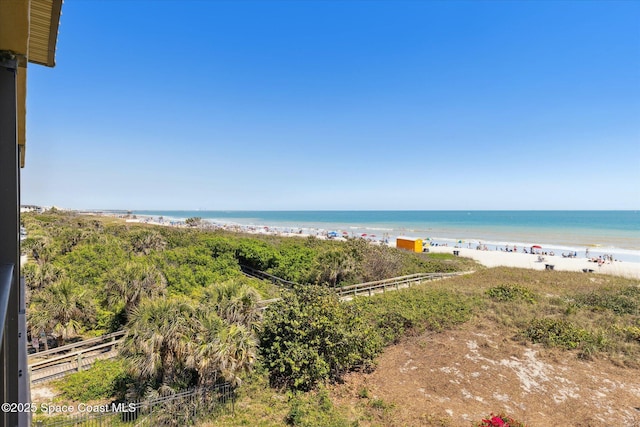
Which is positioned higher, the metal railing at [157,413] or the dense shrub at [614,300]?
the dense shrub at [614,300]

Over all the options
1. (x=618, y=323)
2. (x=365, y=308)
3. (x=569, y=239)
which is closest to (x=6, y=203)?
(x=365, y=308)

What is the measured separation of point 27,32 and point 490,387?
481 inches

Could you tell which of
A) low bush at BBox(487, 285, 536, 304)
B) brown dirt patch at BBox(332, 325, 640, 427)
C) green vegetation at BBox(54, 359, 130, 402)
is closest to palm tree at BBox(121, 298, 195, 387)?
green vegetation at BBox(54, 359, 130, 402)

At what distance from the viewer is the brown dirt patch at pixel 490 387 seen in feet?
27.4

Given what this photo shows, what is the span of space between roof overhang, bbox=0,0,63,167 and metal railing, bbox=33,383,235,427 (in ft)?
26.3

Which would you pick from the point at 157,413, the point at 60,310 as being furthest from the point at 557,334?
the point at 60,310

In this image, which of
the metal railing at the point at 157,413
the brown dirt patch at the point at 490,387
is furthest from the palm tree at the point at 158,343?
the brown dirt patch at the point at 490,387

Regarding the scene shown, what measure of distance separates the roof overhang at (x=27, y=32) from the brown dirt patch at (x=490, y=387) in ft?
Answer: 31.3

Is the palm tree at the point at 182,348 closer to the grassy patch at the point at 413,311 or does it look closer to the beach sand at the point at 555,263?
the grassy patch at the point at 413,311

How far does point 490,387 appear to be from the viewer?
9641 mm

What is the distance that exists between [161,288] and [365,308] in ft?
32.3

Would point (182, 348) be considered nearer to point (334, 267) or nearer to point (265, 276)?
point (334, 267)

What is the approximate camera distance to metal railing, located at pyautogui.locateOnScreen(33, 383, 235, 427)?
7.87 meters

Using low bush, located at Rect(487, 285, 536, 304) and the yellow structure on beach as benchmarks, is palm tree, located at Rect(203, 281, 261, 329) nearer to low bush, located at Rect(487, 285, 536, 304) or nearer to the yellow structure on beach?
low bush, located at Rect(487, 285, 536, 304)
